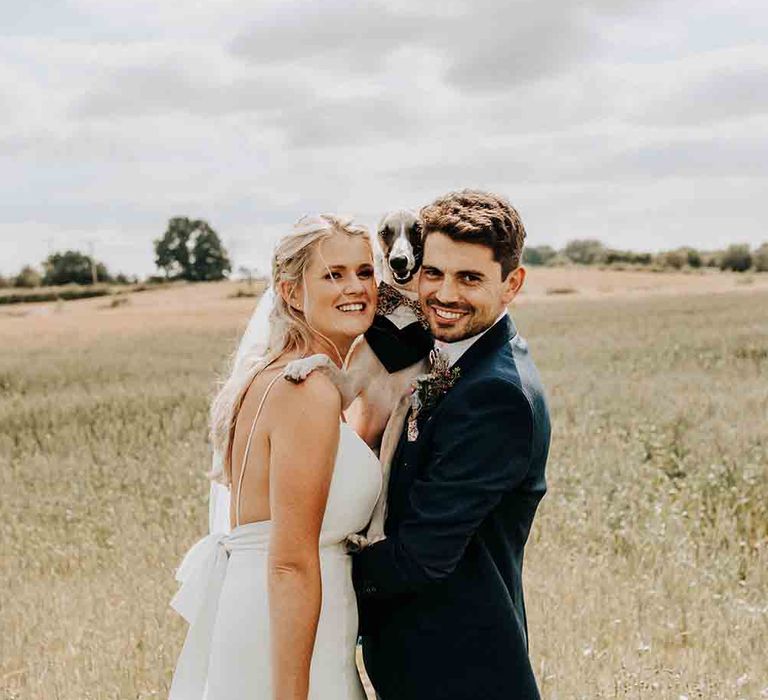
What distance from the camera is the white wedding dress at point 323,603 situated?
2928mm

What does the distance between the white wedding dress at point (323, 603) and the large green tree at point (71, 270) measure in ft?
268

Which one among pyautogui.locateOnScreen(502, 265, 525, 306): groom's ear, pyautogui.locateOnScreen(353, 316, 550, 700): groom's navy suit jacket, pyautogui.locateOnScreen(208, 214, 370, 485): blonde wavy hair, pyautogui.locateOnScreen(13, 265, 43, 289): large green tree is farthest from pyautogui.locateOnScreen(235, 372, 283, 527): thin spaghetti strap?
pyautogui.locateOnScreen(13, 265, 43, 289): large green tree

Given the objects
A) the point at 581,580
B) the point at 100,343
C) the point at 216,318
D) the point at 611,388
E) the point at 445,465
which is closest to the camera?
the point at 445,465

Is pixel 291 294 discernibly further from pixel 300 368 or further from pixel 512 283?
pixel 512 283

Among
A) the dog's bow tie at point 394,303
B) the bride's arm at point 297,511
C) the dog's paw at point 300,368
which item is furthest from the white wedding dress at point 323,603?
the dog's bow tie at point 394,303

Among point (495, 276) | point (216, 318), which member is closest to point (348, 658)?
point (495, 276)

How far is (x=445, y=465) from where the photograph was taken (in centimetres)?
273

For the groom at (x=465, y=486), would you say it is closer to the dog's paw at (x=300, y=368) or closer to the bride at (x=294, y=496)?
the bride at (x=294, y=496)

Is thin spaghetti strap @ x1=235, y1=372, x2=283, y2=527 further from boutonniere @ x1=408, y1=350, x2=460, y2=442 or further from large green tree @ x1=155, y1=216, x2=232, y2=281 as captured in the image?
large green tree @ x1=155, y1=216, x2=232, y2=281

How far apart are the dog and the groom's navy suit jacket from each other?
0.36 m

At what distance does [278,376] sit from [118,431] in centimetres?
Result: 890

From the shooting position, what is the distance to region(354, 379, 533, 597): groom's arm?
2.68m

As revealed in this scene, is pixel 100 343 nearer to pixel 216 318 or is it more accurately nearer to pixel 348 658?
pixel 216 318

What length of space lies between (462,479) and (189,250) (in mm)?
97993
